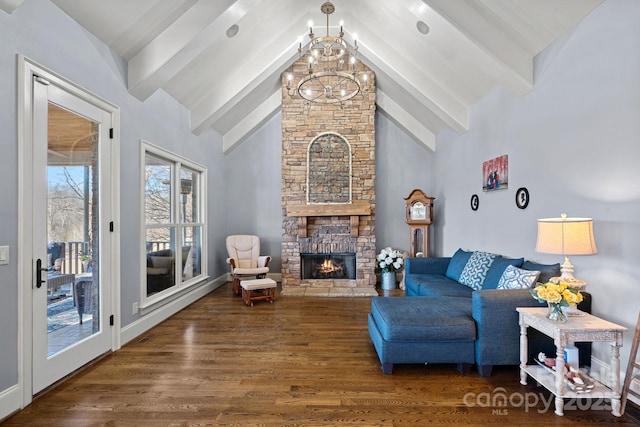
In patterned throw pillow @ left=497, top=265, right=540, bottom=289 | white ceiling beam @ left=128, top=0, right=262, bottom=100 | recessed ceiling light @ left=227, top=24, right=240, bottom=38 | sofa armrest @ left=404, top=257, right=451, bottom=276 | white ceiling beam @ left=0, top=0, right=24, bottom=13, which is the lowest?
sofa armrest @ left=404, top=257, right=451, bottom=276

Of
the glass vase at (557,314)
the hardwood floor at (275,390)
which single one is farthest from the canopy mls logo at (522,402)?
the glass vase at (557,314)

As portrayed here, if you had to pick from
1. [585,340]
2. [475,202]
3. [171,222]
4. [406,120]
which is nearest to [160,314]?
[171,222]

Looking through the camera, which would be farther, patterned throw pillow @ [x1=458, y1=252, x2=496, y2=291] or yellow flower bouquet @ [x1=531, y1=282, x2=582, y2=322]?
patterned throw pillow @ [x1=458, y1=252, x2=496, y2=291]

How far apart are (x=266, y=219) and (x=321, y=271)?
1591 mm

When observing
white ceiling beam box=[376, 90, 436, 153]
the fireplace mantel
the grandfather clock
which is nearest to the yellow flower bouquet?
the grandfather clock

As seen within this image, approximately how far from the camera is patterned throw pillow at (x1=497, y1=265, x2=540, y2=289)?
2.84 meters

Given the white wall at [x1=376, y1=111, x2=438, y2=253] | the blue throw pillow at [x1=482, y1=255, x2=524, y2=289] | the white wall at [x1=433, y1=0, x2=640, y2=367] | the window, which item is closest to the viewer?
the white wall at [x1=433, y1=0, x2=640, y2=367]

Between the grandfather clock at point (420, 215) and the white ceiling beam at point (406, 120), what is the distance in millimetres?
1169

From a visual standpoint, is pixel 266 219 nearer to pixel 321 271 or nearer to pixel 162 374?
pixel 321 271

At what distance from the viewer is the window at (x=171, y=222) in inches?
158

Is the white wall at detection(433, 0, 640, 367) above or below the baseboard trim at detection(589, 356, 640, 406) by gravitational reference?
above

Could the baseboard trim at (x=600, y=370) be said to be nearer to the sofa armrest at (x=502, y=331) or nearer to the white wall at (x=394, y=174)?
the sofa armrest at (x=502, y=331)

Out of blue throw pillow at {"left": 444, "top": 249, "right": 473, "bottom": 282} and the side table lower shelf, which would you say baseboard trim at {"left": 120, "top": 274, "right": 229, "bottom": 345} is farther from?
blue throw pillow at {"left": 444, "top": 249, "right": 473, "bottom": 282}

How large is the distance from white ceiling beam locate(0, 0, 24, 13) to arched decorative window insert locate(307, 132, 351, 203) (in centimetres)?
435
